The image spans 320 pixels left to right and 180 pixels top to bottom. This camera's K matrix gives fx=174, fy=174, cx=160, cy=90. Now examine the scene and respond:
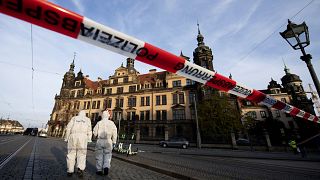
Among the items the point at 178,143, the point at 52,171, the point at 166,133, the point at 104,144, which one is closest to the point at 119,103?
the point at 166,133

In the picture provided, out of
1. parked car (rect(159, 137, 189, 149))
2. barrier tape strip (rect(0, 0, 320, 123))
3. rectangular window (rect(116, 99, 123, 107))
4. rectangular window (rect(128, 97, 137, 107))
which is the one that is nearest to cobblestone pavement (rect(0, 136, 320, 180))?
barrier tape strip (rect(0, 0, 320, 123))

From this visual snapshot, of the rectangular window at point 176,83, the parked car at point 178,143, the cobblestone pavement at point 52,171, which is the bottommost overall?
the parked car at point 178,143

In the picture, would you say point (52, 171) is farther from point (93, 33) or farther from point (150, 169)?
point (93, 33)

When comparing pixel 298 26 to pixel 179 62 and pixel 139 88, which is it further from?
pixel 139 88

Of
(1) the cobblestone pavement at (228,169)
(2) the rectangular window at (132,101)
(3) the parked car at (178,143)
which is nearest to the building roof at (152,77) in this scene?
(2) the rectangular window at (132,101)

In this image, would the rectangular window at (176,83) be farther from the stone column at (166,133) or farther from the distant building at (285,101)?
the distant building at (285,101)

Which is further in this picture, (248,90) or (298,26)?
(248,90)

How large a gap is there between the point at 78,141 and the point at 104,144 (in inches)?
30.5

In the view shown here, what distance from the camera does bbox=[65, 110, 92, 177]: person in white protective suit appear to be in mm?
4574

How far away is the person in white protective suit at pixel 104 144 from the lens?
16.4 feet

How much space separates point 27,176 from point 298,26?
7.68 metres

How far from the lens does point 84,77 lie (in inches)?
2053

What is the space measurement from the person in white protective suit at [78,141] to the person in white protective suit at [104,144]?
369 mm

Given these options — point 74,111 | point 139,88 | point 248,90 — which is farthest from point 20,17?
point 74,111
